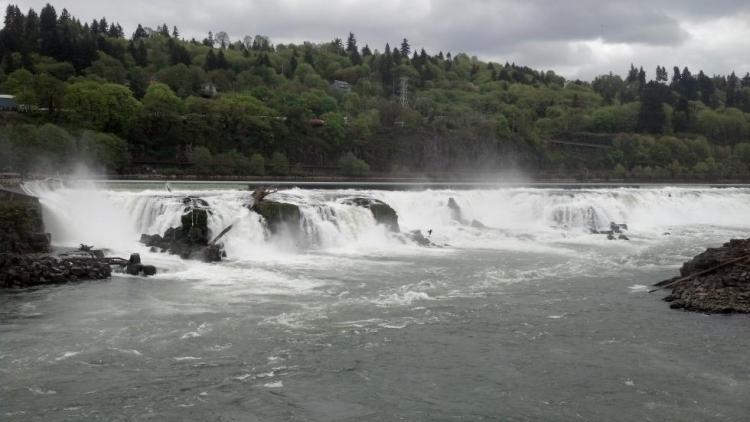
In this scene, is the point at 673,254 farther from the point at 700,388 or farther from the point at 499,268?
the point at 700,388

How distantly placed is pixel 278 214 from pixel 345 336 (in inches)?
608

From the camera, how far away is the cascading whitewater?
29.3 meters

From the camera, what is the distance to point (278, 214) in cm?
3058

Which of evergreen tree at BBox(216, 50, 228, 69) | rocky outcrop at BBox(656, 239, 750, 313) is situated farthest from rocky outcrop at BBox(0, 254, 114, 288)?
evergreen tree at BBox(216, 50, 228, 69)

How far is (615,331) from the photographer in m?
16.8

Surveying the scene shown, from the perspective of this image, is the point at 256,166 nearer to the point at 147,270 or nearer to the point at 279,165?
the point at 279,165

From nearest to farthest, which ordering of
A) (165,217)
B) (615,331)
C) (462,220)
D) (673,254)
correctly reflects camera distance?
(615,331) < (165,217) < (673,254) < (462,220)

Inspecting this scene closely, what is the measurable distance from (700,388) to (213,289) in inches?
547

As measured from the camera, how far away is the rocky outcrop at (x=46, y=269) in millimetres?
20547

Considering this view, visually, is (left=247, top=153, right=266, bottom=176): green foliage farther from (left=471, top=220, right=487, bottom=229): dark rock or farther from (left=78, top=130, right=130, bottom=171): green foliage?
(left=471, top=220, right=487, bottom=229): dark rock

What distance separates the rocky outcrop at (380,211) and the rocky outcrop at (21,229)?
15523mm

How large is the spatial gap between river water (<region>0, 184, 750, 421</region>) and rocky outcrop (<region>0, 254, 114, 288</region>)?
854 millimetres

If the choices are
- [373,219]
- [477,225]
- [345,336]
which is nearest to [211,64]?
[477,225]


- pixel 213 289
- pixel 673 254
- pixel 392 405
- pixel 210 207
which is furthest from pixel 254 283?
pixel 673 254
